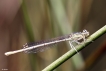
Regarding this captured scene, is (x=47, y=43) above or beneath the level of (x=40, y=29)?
beneath

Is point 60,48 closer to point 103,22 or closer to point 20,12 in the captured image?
point 20,12

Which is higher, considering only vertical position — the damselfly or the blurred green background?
the blurred green background

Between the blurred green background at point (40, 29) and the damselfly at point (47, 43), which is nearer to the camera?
the damselfly at point (47, 43)

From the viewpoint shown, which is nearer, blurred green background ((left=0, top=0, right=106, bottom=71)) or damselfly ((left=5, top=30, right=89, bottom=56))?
damselfly ((left=5, top=30, right=89, bottom=56))

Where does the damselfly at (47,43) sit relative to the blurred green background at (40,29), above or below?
below

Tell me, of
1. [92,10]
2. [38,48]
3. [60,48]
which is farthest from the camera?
[92,10]

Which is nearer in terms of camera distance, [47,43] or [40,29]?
[47,43]

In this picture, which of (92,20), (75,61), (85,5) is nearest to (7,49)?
(75,61)

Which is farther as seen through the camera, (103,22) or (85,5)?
(103,22)
